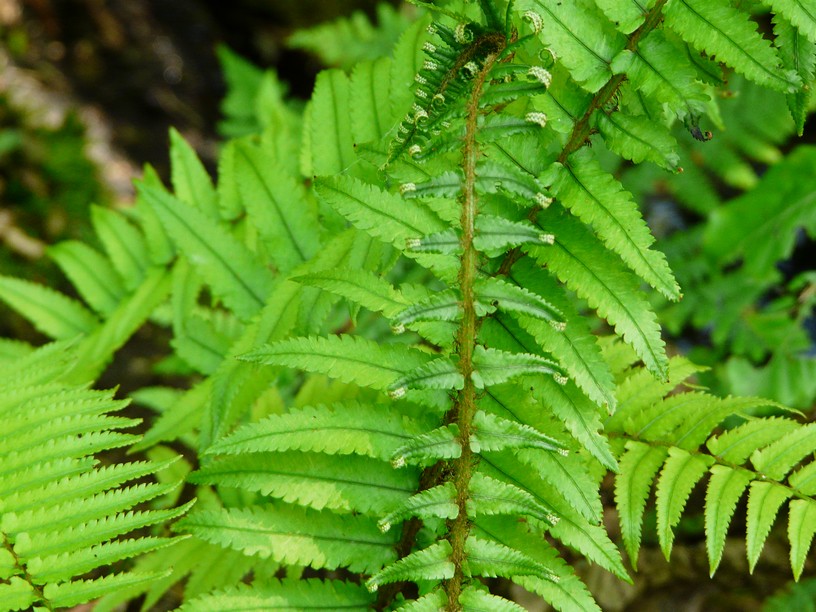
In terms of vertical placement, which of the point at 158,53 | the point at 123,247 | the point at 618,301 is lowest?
the point at 618,301

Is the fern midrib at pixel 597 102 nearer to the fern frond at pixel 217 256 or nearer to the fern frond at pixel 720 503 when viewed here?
the fern frond at pixel 720 503

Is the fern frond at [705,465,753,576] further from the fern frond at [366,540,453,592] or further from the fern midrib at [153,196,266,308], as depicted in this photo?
the fern midrib at [153,196,266,308]

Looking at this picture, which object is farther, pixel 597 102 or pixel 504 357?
pixel 597 102

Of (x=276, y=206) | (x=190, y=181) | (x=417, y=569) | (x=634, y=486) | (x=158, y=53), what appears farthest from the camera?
(x=158, y=53)

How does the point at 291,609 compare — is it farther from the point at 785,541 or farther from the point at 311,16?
the point at 311,16

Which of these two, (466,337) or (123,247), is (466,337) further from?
(123,247)

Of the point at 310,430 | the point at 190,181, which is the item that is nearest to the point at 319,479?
the point at 310,430

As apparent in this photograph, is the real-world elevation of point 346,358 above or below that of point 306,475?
above

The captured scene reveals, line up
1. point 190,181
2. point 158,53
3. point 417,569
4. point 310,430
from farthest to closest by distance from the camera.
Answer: point 158,53
point 190,181
point 310,430
point 417,569

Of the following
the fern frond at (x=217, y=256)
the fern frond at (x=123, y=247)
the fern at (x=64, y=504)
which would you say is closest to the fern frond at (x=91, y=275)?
the fern frond at (x=123, y=247)
